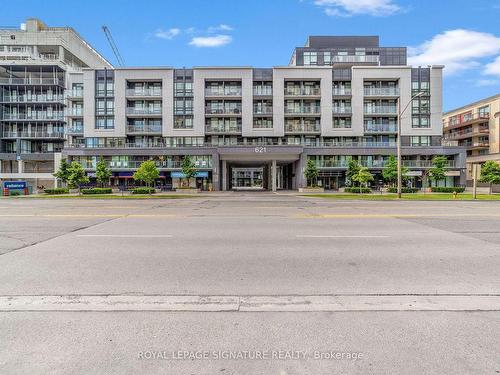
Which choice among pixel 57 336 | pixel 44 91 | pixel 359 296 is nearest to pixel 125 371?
pixel 57 336

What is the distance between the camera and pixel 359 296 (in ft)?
15.8

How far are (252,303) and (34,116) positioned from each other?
72.8 m

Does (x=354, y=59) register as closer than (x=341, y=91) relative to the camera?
No

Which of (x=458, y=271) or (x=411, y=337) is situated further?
(x=458, y=271)

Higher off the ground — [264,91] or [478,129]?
[264,91]

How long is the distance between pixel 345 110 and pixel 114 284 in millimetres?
57656

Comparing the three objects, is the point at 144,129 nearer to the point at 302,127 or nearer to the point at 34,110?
the point at 34,110

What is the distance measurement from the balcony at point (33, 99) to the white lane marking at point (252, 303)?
6729 cm

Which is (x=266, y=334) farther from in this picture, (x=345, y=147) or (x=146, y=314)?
(x=345, y=147)

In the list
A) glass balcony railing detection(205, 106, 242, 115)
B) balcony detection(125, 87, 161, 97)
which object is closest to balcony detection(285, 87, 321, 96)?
glass balcony railing detection(205, 106, 242, 115)

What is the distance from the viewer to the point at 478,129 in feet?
227

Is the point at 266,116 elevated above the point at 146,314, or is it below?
above

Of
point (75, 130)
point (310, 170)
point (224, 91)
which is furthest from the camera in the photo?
point (75, 130)

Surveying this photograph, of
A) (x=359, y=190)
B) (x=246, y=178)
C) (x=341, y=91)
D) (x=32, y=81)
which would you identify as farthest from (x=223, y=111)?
(x=246, y=178)
